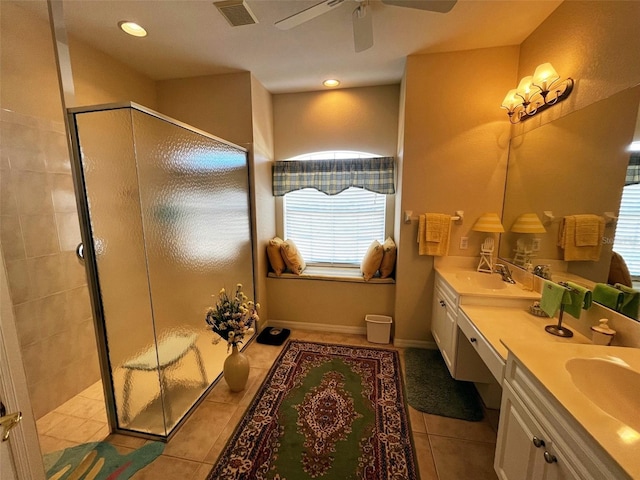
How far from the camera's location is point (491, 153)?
2.23 m

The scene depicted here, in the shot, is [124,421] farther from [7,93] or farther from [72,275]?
[7,93]

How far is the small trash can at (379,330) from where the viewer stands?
2.67 metres

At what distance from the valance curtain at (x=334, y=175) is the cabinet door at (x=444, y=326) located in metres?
1.27

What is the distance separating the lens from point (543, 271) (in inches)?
68.6

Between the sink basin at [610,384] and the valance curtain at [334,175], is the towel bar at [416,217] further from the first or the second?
the sink basin at [610,384]

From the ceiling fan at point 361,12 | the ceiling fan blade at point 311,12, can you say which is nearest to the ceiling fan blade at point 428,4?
the ceiling fan at point 361,12

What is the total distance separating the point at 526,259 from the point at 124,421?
299 centimetres

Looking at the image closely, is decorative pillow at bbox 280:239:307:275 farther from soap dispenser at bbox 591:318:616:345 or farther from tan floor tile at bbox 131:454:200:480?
soap dispenser at bbox 591:318:616:345

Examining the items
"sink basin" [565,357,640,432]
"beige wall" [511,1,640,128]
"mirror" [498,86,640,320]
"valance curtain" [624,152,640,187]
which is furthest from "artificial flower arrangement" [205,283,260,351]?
"beige wall" [511,1,640,128]

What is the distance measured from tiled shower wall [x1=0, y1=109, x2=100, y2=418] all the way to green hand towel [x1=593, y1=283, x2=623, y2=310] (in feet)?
10.4

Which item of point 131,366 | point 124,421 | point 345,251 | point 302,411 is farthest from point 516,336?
point 124,421

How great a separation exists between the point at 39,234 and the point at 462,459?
2896 millimetres

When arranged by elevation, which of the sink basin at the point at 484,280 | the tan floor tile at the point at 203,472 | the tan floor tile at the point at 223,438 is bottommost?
the tan floor tile at the point at 203,472

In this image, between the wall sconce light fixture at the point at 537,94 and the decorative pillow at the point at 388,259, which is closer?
the wall sconce light fixture at the point at 537,94
